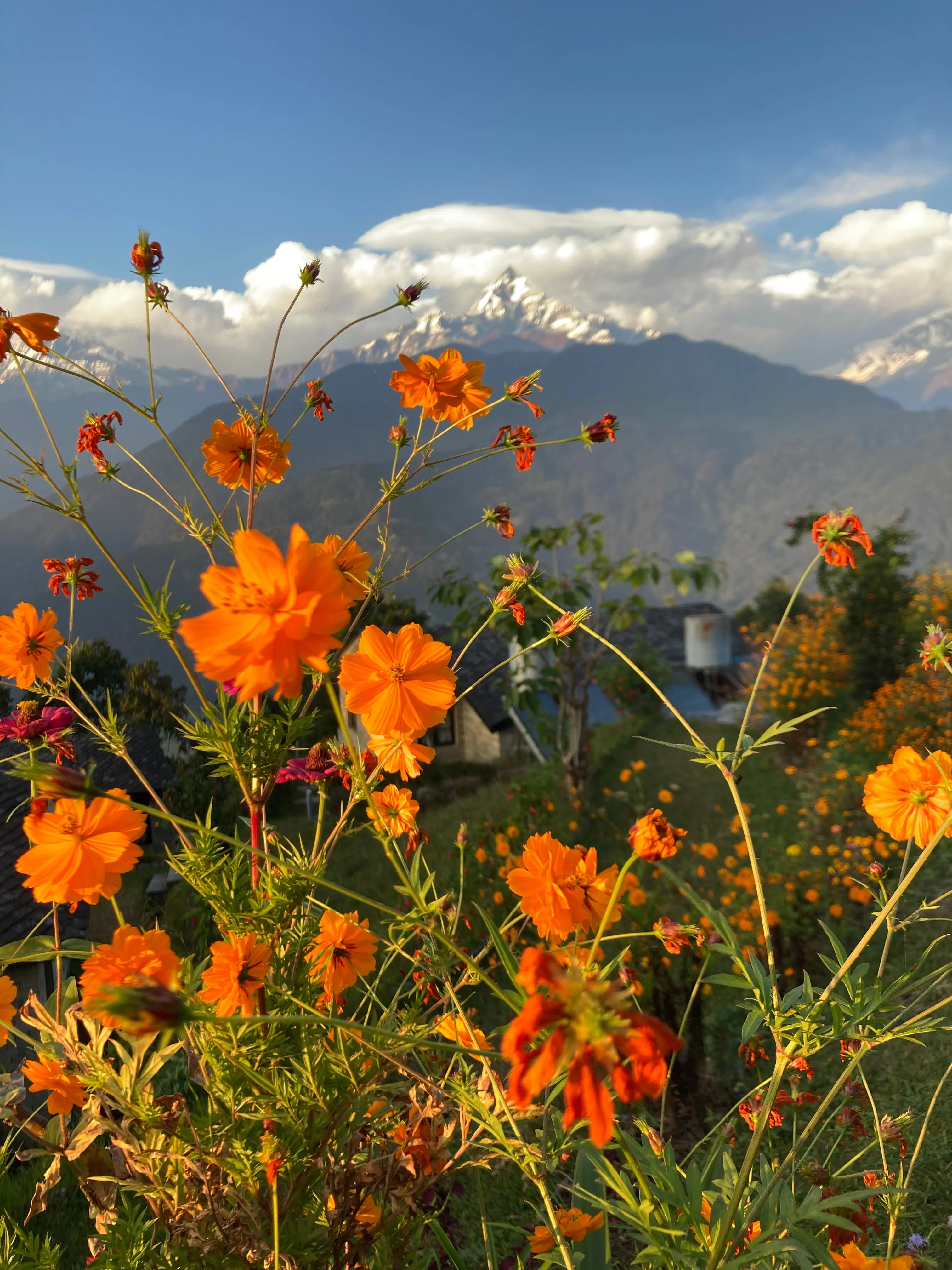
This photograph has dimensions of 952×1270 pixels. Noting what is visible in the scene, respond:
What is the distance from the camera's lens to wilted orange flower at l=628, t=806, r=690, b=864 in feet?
2.90

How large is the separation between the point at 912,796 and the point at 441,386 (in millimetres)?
1086

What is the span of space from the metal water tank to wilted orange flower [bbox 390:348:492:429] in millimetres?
15094

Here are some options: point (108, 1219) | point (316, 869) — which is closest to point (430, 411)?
point (316, 869)

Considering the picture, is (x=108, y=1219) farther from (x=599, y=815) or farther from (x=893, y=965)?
(x=599, y=815)

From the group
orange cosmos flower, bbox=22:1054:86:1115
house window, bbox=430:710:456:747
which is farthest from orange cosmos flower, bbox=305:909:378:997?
house window, bbox=430:710:456:747

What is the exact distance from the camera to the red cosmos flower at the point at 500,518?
158 centimetres

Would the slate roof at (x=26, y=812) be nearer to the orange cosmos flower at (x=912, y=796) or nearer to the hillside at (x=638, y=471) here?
the orange cosmos flower at (x=912, y=796)

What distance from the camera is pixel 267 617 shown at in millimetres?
701

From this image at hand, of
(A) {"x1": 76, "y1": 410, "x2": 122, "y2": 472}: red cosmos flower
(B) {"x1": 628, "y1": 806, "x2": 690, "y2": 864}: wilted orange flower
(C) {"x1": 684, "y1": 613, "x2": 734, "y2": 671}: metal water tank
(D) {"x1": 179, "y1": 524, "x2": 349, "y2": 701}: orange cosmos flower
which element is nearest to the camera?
(D) {"x1": 179, "y1": 524, "x2": 349, "y2": 701}: orange cosmos flower

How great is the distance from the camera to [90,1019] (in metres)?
1.15

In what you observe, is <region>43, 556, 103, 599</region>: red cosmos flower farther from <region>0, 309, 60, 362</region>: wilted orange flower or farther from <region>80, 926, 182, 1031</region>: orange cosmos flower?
<region>80, 926, 182, 1031</region>: orange cosmos flower

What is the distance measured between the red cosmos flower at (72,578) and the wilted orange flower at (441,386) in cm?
70

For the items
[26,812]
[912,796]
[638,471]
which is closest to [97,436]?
[912,796]

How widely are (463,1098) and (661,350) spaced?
205748mm
